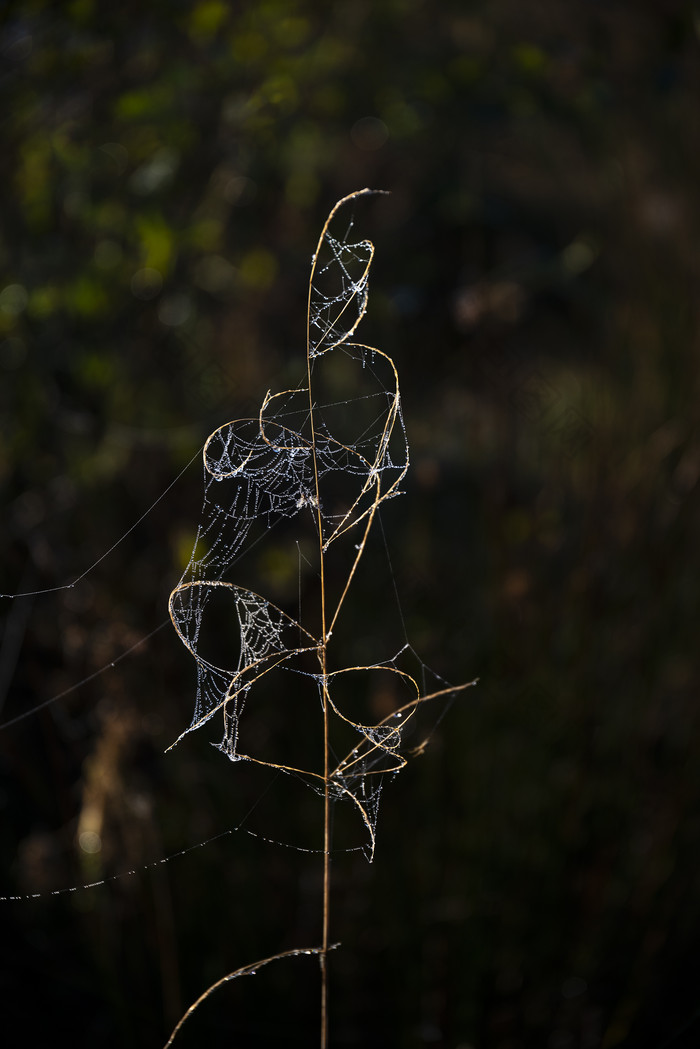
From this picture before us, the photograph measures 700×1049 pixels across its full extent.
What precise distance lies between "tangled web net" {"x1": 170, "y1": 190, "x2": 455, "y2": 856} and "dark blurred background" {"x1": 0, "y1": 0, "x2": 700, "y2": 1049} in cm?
7

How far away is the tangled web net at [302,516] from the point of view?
60 centimetres

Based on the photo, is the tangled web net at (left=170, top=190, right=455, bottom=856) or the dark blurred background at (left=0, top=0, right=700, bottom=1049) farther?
the dark blurred background at (left=0, top=0, right=700, bottom=1049)

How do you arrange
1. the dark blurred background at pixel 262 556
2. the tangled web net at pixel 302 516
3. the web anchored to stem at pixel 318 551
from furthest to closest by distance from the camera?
the dark blurred background at pixel 262 556 → the web anchored to stem at pixel 318 551 → the tangled web net at pixel 302 516

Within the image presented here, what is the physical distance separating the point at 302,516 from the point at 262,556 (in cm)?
18

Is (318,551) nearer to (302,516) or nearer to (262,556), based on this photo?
(262,556)

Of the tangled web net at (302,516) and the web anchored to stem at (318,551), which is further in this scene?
the web anchored to stem at (318,551)

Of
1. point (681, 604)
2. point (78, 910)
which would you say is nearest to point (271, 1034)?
point (78, 910)

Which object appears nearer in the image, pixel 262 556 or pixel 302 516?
pixel 262 556

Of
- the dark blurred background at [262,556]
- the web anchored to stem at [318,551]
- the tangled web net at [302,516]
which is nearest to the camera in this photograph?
the tangled web net at [302,516]

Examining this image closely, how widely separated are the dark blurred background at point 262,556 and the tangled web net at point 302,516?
7 centimetres

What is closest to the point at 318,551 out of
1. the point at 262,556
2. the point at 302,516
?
the point at 262,556

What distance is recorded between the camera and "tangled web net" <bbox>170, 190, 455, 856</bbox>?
1.95ft

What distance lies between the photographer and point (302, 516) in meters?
1.59

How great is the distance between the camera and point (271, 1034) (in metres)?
0.95
